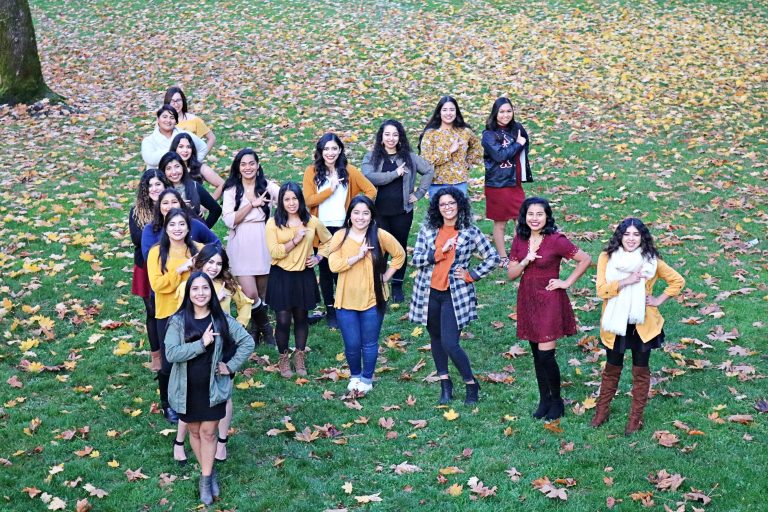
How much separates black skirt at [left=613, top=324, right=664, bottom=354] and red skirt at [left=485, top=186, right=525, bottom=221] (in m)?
3.45

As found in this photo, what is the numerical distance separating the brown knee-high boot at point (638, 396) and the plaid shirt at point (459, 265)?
134cm

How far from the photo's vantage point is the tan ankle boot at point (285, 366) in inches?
298

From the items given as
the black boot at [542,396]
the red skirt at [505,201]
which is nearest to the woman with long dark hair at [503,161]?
the red skirt at [505,201]

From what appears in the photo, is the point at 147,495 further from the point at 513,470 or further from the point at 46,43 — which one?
the point at 46,43

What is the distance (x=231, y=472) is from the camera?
6098 mm

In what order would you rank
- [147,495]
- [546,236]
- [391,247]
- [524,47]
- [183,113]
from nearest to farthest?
[147,495], [546,236], [391,247], [183,113], [524,47]

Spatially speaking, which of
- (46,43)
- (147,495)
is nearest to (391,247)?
(147,495)

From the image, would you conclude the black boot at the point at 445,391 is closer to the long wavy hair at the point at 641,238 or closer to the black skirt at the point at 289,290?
the black skirt at the point at 289,290

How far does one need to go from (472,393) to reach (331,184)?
2.53m

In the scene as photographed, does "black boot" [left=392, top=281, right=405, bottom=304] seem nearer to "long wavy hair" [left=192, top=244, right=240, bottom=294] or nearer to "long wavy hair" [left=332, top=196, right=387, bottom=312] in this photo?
"long wavy hair" [left=332, top=196, right=387, bottom=312]

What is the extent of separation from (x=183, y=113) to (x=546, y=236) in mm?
5085

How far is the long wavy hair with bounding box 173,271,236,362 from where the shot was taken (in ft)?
18.4

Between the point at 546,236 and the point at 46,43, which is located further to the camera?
the point at 46,43

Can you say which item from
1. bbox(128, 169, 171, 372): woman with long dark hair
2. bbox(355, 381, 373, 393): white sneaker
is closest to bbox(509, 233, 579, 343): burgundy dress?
bbox(355, 381, 373, 393): white sneaker
